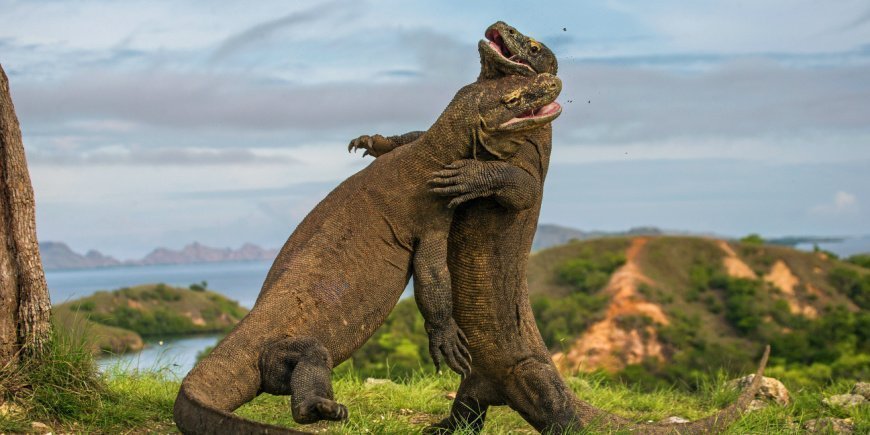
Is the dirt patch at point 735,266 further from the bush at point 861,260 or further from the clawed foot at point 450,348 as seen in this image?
the clawed foot at point 450,348

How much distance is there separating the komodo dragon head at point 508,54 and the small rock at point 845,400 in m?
5.25

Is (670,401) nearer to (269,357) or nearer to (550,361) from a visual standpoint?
(550,361)

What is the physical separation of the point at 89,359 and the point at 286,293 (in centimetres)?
256

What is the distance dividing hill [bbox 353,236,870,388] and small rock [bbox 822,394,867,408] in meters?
12.7

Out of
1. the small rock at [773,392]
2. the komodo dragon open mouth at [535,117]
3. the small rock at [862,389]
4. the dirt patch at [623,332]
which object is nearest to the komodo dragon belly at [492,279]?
the komodo dragon open mouth at [535,117]

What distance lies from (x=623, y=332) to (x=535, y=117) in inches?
832

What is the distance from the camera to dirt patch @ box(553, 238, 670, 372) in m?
26.0

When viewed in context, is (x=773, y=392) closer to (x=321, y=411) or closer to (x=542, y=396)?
(x=542, y=396)

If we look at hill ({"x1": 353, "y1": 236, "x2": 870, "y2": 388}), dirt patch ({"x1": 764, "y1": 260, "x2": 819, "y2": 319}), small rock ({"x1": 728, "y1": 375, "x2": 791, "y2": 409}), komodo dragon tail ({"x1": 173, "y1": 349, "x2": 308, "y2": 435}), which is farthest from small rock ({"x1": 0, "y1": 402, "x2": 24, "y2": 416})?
dirt patch ({"x1": 764, "y1": 260, "x2": 819, "y2": 319})

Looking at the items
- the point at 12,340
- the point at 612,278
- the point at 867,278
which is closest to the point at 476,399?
the point at 12,340

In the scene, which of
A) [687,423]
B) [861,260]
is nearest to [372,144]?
[687,423]

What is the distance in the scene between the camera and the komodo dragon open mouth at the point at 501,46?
7285mm

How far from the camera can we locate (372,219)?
695 centimetres

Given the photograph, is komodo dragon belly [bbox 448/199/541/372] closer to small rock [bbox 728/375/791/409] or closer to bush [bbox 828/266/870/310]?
small rock [bbox 728/375/791/409]
